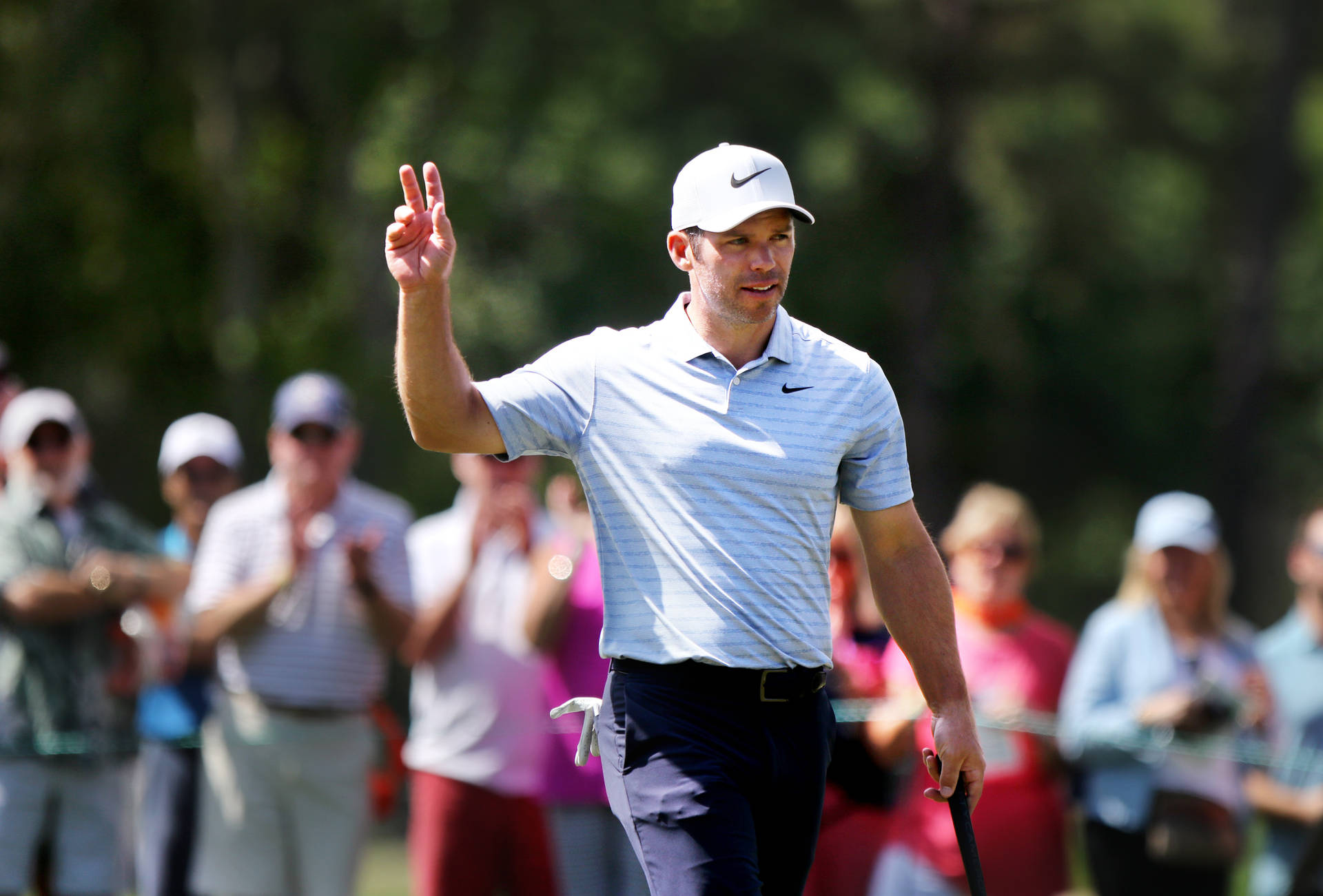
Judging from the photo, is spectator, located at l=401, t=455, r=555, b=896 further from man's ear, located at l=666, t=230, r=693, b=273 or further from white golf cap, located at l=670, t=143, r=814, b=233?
white golf cap, located at l=670, t=143, r=814, b=233

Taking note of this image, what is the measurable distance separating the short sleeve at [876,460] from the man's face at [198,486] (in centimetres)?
418

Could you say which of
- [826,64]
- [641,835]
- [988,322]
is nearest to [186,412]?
[826,64]

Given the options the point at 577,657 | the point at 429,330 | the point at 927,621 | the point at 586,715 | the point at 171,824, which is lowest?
the point at 171,824

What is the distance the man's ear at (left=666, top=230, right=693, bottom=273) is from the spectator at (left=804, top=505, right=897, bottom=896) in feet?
5.98

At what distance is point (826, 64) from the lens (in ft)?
69.7

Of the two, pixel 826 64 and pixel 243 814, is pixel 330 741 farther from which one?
pixel 826 64

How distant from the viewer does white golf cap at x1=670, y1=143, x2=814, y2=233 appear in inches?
150

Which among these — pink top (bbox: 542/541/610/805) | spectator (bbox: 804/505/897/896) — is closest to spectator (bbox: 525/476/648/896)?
A: pink top (bbox: 542/541/610/805)

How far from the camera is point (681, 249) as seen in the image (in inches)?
157

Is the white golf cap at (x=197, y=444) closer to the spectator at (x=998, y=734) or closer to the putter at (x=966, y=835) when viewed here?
the spectator at (x=998, y=734)

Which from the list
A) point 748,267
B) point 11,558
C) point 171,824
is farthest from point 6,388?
point 748,267

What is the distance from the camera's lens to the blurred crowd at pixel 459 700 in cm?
638

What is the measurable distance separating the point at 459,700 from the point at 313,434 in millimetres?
1180

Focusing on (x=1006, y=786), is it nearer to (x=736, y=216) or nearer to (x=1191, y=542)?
(x=1191, y=542)
